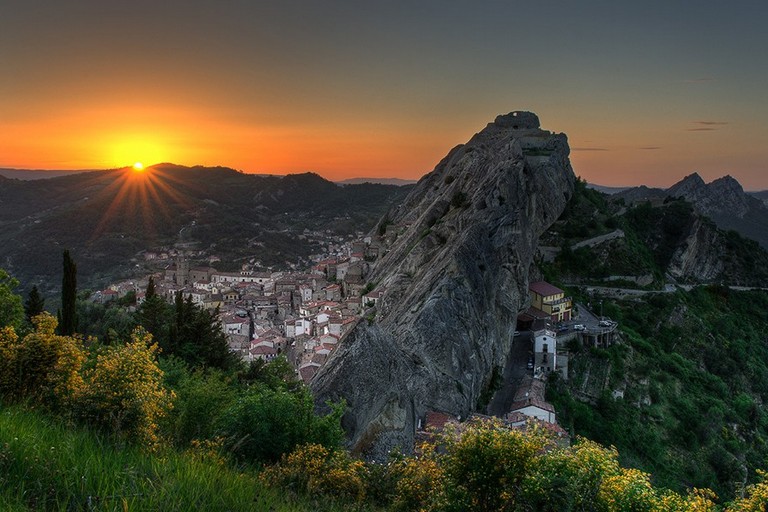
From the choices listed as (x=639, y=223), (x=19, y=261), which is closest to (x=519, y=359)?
(x=639, y=223)

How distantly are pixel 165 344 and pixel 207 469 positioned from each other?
1996 centimetres

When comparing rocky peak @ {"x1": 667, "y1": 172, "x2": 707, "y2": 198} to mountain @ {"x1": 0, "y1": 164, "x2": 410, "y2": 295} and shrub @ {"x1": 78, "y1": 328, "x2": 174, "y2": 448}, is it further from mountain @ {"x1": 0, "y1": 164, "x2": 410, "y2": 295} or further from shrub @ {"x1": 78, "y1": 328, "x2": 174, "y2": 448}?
shrub @ {"x1": 78, "y1": 328, "x2": 174, "y2": 448}

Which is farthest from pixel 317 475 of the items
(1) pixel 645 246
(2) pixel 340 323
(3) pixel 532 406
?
(1) pixel 645 246

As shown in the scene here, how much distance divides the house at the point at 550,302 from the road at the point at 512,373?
10.6 feet

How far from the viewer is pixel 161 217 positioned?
132500 millimetres

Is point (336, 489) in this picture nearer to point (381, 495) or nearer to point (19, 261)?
point (381, 495)

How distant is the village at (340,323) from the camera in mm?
27797

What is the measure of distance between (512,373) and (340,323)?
1429 cm

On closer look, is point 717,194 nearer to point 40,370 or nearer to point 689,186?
point 689,186

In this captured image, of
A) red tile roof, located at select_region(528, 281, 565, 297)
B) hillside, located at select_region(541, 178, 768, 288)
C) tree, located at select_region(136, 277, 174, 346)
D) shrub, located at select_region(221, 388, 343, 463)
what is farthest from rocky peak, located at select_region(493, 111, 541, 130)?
shrub, located at select_region(221, 388, 343, 463)

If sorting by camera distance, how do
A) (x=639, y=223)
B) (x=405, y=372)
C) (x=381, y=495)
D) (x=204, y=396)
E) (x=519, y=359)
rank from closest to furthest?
1. (x=381, y=495)
2. (x=204, y=396)
3. (x=405, y=372)
4. (x=519, y=359)
5. (x=639, y=223)

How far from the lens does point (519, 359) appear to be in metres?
34.2

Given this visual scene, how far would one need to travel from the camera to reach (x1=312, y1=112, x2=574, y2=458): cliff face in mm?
17266

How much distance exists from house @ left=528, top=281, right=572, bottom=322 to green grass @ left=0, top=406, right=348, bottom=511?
1429 inches
